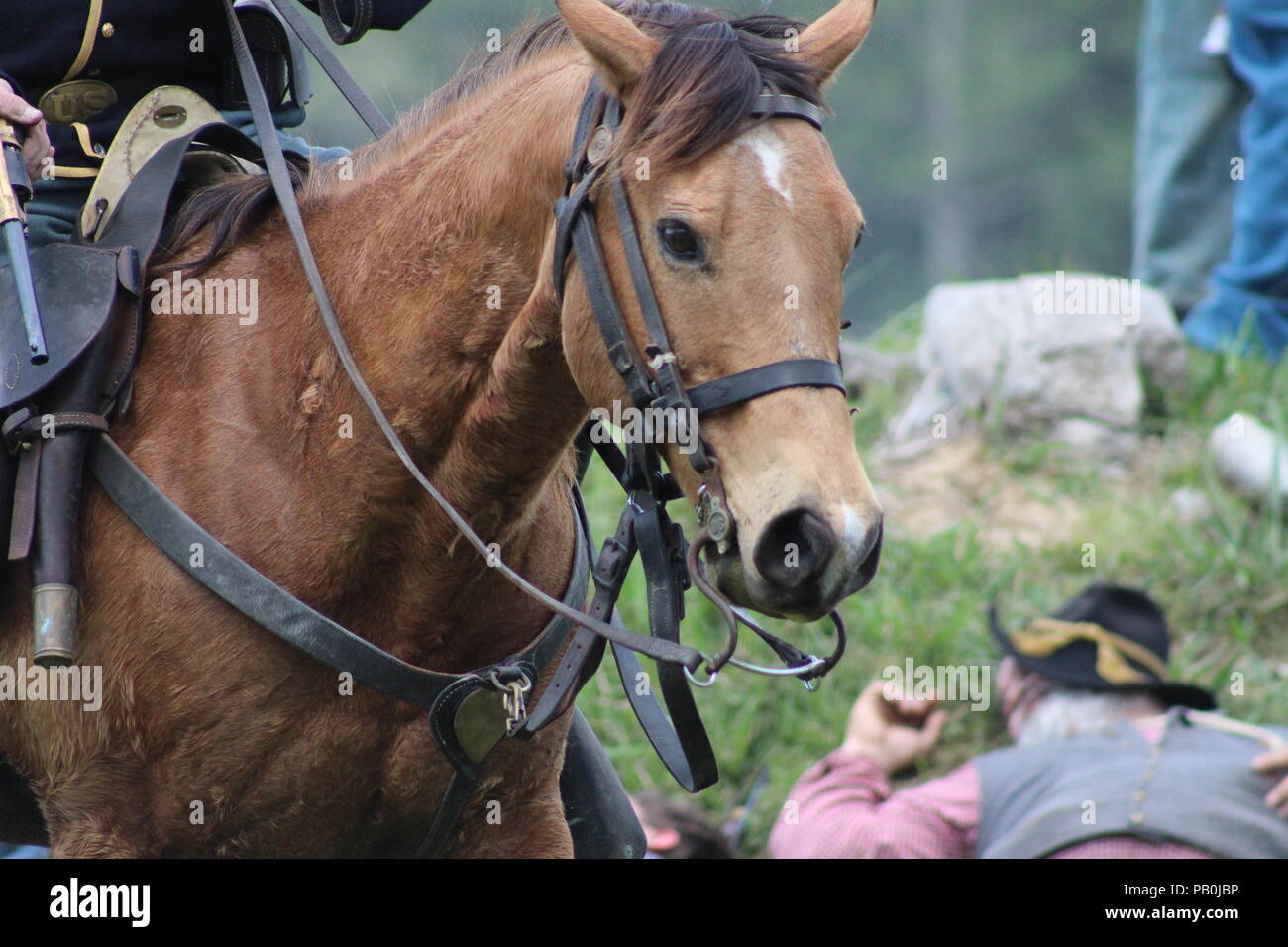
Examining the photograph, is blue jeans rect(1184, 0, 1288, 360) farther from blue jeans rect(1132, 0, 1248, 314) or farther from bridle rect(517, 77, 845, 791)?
bridle rect(517, 77, 845, 791)

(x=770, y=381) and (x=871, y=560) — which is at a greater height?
(x=770, y=381)

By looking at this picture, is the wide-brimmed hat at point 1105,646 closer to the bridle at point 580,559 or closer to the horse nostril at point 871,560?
the bridle at point 580,559

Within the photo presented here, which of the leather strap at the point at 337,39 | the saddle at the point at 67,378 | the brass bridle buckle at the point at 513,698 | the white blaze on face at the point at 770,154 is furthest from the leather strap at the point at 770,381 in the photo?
the leather strap at the point at 337,39

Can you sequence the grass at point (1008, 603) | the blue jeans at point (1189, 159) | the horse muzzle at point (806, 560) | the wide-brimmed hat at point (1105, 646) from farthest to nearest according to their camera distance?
the blue jeans at point (1189, 159)
the grass at point (1008, 603)
the wide-brimmed hat at point (1105, 646)
the horse muzzle at point (806, 560)

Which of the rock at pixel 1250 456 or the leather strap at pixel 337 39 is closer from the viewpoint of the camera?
the leather strap at pixel 337 39

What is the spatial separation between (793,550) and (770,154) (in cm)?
67

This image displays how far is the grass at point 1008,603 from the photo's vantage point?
635 cm

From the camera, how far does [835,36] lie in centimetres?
287

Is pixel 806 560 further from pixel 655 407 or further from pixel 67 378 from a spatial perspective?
pixel 67 378

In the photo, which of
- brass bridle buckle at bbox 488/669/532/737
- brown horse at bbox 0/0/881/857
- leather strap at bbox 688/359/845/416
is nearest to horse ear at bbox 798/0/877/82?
brown horse at bbox 0/0/881/857

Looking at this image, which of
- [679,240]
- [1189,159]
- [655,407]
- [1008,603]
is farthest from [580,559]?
[1189,159]

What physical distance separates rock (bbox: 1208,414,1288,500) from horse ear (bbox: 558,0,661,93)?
5.15m

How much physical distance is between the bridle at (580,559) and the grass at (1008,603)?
9.91ft

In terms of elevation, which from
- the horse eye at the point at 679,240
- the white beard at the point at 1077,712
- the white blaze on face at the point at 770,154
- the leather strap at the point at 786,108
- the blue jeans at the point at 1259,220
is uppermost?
the blue jeans at the point at 1259,220
